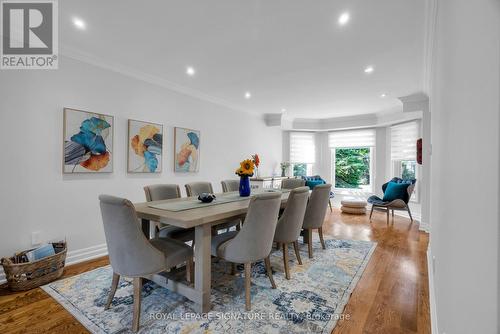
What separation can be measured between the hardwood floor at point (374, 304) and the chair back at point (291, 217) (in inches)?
30.5

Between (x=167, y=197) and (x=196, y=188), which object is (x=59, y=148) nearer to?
(x=167, y=197)

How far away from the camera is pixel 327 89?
413 centimetres

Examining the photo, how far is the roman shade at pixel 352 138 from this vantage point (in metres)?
6.29

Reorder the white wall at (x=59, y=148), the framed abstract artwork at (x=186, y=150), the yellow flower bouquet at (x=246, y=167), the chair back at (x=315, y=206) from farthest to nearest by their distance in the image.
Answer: the framed abstract artwork at (x=186, y=150), the chair back at (x=315, y=206), the yellow flower bouquet at (x=246, y=167), the white wall at (x=59, y=148)

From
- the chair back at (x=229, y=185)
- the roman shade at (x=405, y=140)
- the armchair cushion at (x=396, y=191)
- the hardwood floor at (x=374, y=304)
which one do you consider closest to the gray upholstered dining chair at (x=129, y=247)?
the hardwood floor at (x=374, y=304)

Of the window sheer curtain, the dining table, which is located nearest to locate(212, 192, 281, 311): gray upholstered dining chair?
the dining table

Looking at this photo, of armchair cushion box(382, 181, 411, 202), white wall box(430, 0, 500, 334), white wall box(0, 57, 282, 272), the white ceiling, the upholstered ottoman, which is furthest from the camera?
the upholstered ottoman

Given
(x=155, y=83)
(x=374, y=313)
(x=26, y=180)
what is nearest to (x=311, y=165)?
(x=155, y=83)

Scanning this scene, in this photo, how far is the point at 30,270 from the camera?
2.20m

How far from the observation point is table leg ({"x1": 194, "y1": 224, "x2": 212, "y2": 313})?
1823 mm

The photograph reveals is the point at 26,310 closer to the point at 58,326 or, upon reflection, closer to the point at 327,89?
the point at 58,326

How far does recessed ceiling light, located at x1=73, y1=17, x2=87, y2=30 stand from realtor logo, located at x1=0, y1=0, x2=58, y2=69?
5.9 inches

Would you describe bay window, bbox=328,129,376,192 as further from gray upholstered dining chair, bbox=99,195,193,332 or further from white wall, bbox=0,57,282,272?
gray upholstered dining chair, bbox=99,195,193,332

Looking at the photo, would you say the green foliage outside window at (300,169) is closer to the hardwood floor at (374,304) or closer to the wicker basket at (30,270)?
the hardwood floor at (374,304)
